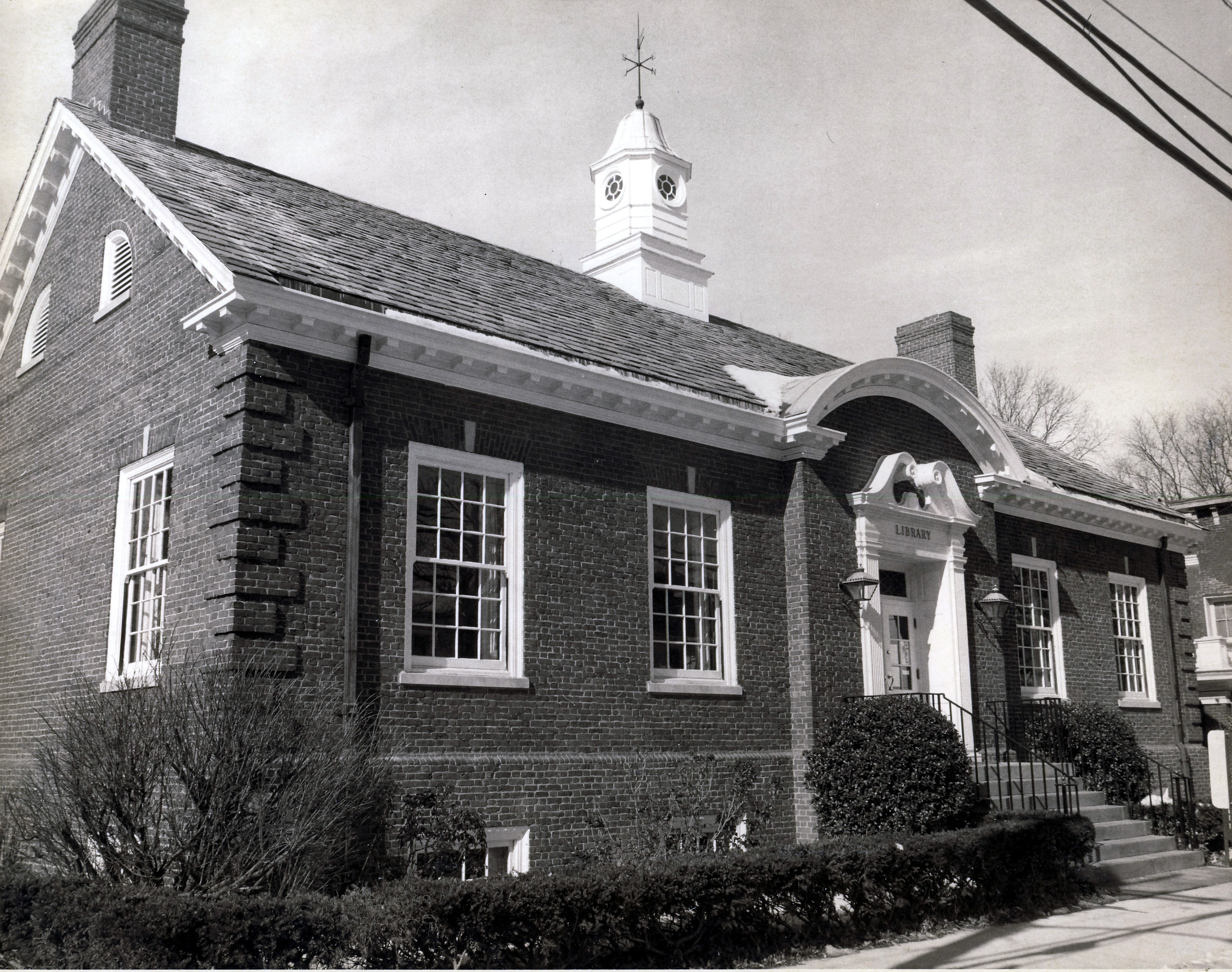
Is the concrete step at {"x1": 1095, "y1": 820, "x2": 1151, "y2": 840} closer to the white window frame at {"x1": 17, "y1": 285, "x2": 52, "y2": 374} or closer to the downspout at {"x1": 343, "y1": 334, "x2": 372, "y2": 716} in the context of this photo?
the downspout at {"x1": 343, "y1": 334, "x2": 372, "y2": 716}

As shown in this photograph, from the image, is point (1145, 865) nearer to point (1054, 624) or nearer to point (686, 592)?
point (1054, 624)

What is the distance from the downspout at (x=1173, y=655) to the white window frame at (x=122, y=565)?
17806 millimetres

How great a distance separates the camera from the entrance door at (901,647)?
1658 centimetres

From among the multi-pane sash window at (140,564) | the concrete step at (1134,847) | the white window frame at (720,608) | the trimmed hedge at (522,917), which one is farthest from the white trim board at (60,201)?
the concrete step at (1134,847)

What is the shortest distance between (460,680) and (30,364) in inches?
322

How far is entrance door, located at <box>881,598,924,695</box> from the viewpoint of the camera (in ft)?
54.4

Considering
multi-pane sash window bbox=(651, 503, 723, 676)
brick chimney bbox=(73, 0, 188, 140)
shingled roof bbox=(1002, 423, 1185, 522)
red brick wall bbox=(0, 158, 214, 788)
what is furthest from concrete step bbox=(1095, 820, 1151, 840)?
brick chimney bbox=(73, 0, 188, 140)

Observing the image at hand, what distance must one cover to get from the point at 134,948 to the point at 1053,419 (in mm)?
37984

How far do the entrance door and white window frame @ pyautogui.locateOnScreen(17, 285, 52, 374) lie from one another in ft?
38.1

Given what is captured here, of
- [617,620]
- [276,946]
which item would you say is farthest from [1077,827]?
[276,946]

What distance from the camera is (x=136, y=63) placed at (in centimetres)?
1515

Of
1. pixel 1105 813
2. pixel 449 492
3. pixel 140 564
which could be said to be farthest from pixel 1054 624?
pixel 140 564

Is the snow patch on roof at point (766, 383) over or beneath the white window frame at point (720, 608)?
over

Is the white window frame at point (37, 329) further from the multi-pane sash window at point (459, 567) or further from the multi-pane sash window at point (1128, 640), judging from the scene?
the multi-pane sash window at point (1128, 640)
